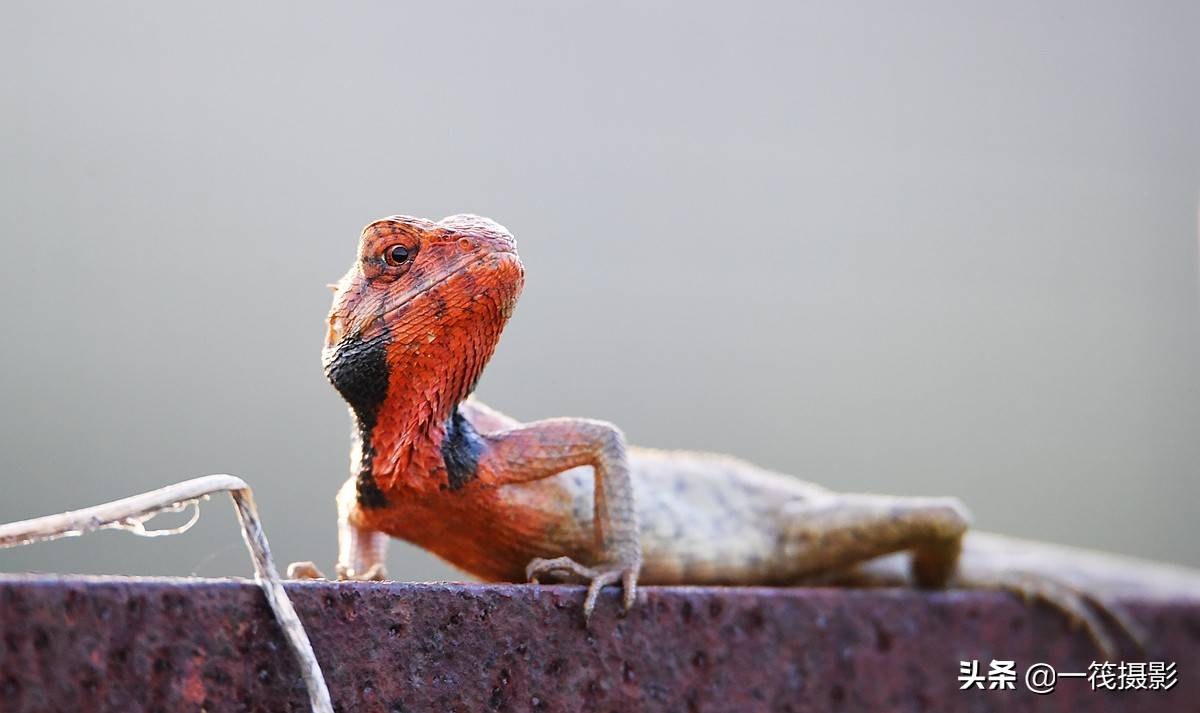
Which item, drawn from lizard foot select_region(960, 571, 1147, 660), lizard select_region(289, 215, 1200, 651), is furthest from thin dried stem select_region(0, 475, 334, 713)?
lizard foot select_region(960, 571, 1147, 660)

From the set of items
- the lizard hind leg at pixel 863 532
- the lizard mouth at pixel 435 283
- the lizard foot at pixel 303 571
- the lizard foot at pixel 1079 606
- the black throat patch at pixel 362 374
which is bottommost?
the lizard foot at pixel 1079 606

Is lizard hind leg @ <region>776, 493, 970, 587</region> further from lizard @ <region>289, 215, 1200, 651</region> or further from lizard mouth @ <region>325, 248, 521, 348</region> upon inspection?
lizard mouth @ <region>325, 248, 521, 348</region>

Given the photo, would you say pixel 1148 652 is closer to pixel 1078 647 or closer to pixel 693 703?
pixel 1078 647

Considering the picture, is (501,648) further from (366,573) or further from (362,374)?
(366,573)

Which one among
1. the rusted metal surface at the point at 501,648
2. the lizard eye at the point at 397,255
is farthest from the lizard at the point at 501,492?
the rusted metal surface at the point at 501,648

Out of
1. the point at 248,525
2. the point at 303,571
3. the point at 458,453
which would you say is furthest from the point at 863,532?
the point at 248,525

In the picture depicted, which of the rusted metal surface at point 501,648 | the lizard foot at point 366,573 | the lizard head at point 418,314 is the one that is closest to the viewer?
the rusted metal surface at point 501,648

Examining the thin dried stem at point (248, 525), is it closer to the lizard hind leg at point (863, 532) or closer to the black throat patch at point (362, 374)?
the black throat patch at point (362, 374)
